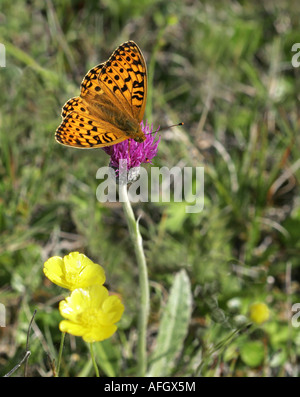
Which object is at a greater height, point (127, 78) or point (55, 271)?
point (127, 78)

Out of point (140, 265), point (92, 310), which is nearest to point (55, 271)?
point (92, 310)

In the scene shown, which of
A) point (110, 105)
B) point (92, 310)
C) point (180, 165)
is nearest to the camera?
point (92, 310)

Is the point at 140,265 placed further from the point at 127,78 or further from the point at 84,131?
the point at 127,78

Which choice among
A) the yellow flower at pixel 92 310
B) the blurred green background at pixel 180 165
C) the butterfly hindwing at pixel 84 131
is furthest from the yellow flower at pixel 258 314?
the butterfly hindwing at pixel 84 131

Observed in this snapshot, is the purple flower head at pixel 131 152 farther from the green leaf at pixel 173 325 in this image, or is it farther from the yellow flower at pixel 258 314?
the green leaf at pixel 173 325

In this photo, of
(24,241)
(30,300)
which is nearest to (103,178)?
(24,241)

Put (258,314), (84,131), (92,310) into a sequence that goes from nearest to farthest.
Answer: (92,310), (84,131), (258,314)
